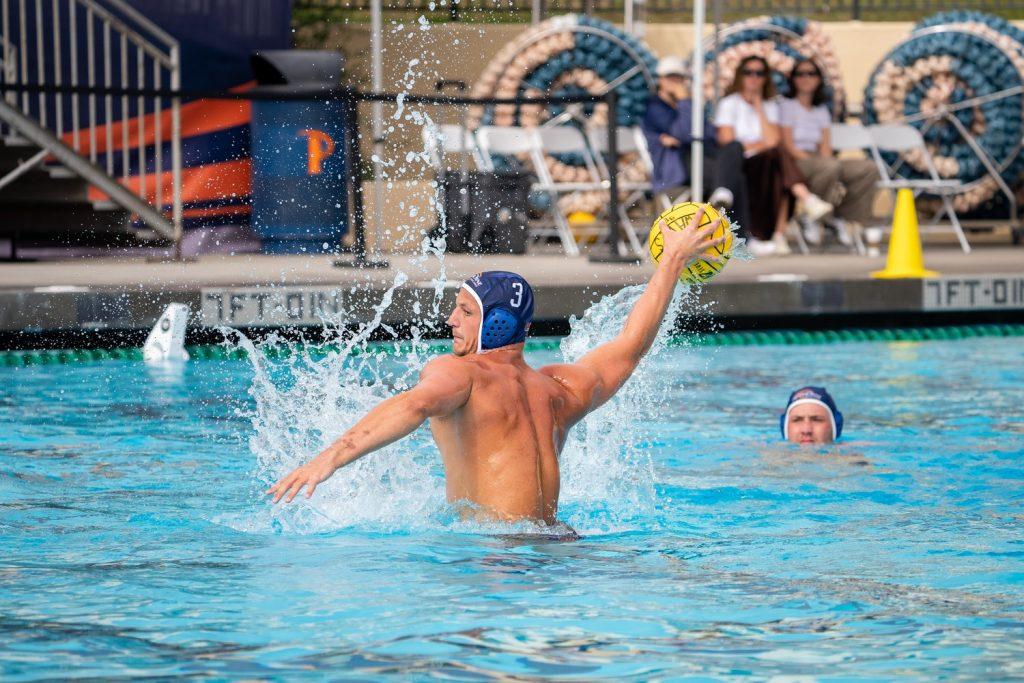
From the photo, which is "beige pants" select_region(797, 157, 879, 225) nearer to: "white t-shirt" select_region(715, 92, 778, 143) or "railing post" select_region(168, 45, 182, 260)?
"white t-shirt" select_region(715, 92, 778, 143)

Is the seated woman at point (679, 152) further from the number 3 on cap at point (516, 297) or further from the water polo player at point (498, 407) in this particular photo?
the number 3 on cap at point (516, 297)

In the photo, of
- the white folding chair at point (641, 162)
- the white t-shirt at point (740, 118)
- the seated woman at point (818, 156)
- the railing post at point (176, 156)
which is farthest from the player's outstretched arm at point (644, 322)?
the seated woman at point (818, 156)

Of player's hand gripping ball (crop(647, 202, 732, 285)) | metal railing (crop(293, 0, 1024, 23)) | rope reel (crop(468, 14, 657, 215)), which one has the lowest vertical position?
player's hand gripping ball (crop(647, 202, 732, 285))

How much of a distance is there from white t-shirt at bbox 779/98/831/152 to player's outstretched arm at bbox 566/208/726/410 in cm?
783

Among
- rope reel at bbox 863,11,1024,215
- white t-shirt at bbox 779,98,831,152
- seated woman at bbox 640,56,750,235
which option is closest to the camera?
seated woman at bbox 640,56,750,235

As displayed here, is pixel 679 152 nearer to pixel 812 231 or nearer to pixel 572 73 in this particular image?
pixel 812 231

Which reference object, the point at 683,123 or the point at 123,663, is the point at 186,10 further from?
the point at 123,663

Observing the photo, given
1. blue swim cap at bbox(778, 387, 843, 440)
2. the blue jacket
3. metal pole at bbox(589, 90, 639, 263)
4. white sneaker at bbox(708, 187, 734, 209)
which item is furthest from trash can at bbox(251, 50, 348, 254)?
blue swim cap at bbox(778, 387, 843, 440)

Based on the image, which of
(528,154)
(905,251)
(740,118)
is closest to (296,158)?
(528,154)

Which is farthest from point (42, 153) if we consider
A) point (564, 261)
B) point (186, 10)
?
point (564, 261)

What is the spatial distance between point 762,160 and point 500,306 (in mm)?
7885

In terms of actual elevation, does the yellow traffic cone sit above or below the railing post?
below

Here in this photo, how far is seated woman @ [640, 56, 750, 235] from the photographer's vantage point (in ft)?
37.0

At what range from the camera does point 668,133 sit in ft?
37.9
